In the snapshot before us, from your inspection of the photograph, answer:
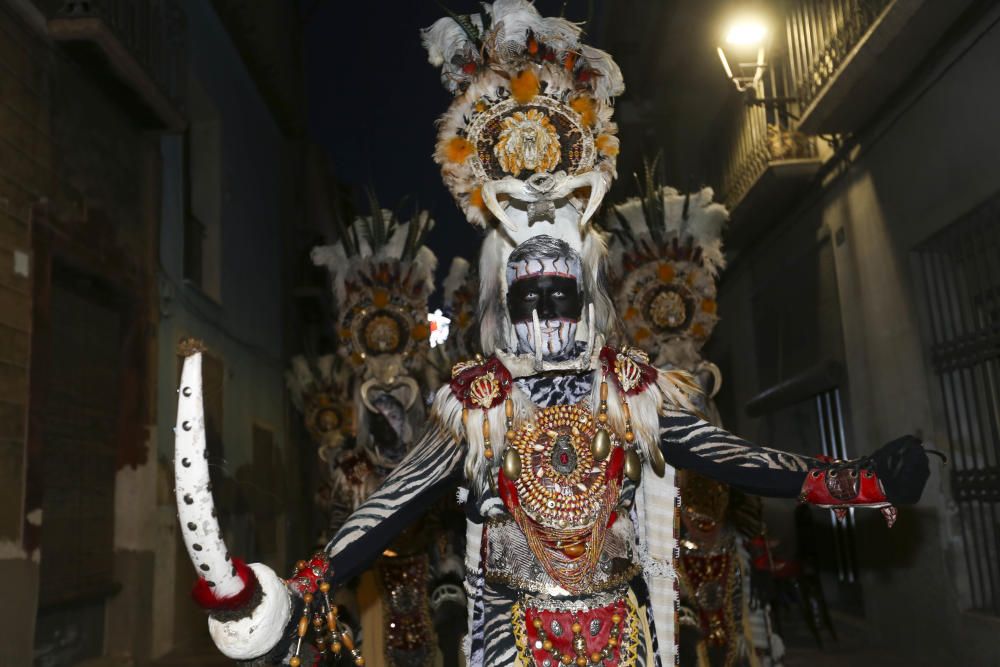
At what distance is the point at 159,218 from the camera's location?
8391mm

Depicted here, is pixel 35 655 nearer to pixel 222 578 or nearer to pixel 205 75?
pixel 222 578

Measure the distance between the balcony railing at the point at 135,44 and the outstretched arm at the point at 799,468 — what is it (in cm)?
521

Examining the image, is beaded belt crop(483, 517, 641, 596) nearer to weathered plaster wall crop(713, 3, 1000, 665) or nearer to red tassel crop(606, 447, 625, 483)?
red tassel crop(606, 447, 625, 483)

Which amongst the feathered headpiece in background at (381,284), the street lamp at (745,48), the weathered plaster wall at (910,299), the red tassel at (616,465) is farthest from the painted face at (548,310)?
the street lamp at (745,48)

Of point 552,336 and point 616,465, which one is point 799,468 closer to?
point 616,465

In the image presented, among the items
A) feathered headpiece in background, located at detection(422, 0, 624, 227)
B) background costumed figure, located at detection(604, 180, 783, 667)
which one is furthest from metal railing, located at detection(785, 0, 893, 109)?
feathered headpiece in background, located at detection(422, 0, 624, 227)

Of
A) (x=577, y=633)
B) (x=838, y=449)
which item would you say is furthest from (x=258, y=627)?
(x=838, y=449)

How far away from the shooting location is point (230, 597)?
7.11 feet

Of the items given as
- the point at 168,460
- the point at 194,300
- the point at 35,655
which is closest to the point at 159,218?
the point at 194,300

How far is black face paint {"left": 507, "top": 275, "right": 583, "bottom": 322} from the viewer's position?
9.53ft

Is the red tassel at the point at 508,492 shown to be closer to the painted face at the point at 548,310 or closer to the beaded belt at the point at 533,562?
the beaded belt at the point at 533,562

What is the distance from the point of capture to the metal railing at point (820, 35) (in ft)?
24.3

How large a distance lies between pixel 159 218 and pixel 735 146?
23.3ft

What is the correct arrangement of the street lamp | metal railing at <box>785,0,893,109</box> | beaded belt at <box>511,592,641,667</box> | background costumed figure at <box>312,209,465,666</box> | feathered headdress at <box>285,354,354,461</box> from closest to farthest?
beaded belt at <box>511,592,641,667</box> < background costumed figure at <box>312,209,465,666</box> < metal railing at <box>785,0,893,109</box> < the street lamp < feathered headdress at <box>285,354,354,461</box>
